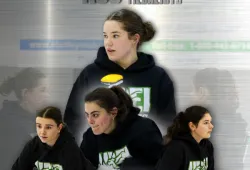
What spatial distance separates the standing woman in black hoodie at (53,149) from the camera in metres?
1.39

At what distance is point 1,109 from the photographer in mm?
1517

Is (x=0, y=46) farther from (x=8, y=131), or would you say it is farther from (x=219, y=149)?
(x=219, y=149)

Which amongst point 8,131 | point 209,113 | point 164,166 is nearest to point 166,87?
point 209,113

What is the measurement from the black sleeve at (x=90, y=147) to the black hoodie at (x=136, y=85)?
52 mm

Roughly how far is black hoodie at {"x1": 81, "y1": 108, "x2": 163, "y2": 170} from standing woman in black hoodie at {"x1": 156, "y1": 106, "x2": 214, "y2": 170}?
0.04 meters

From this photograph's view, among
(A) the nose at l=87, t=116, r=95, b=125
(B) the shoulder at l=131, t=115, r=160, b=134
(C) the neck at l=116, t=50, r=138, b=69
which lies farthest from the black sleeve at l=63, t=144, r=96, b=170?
(C) the neck at l=116, t=50, r=138, b=69

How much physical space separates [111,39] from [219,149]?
597mm

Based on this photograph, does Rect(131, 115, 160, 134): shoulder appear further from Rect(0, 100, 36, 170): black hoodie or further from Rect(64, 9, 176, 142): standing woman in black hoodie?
Rect(0, 100, 36, 170): black hoodie

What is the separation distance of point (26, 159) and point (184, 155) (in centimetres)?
60

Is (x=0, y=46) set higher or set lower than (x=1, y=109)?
higher

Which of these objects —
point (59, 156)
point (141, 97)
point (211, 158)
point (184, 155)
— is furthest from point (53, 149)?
point (211, 158)

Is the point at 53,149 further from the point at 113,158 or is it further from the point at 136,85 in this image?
the point at 136,85

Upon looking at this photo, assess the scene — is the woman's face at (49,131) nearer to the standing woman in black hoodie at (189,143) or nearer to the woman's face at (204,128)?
the standing woman in black hoodie at (189,143)

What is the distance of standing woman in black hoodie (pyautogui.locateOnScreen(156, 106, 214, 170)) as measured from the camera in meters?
1.37
